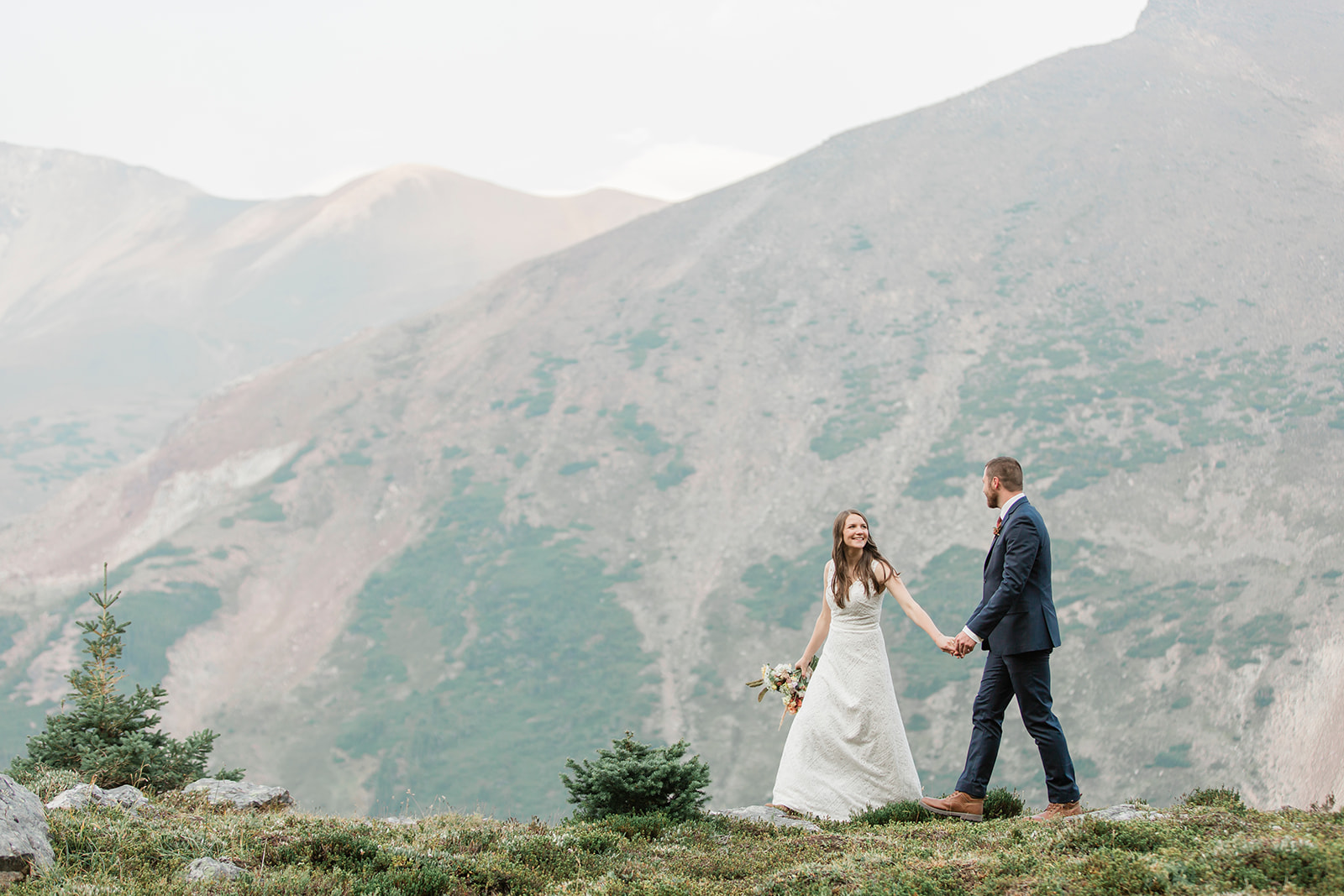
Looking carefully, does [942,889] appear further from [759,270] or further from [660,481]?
[759,270]

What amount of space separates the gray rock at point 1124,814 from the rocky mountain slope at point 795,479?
2554cm

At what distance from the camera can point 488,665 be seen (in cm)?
4906

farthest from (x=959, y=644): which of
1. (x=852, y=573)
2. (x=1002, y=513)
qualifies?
(x=1002, y=513)

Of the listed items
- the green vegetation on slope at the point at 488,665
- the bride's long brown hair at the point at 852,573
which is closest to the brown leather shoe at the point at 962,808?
the bride's long brown hair at the point at 852,573

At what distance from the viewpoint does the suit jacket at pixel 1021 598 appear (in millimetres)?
6695

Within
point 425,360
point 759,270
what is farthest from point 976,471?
point 425,360

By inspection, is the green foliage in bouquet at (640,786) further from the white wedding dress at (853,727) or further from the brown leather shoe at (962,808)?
the brown leather shoe at (962,808)

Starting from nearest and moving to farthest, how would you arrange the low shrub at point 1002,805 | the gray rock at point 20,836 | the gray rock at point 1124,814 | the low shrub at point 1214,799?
the gray rock at point 20,836
the gray rock at point 1124,814
the low shrub at point 1214,799
the low shrub at point 1002,805

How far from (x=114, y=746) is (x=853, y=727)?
24.6 feet

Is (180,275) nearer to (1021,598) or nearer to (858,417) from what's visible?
(858,417)

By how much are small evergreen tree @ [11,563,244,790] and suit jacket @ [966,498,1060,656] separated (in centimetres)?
739

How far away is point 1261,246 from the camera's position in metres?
57.2

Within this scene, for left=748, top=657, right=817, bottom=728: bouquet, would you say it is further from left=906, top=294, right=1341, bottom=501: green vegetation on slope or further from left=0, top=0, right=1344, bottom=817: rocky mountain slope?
left=906, top=294, right=1341, bottom=501: green vegetation on slope

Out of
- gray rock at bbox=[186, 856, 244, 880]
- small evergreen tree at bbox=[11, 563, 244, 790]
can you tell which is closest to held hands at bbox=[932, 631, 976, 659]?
gray rock at bbox=[186, 856, 244, 880]
